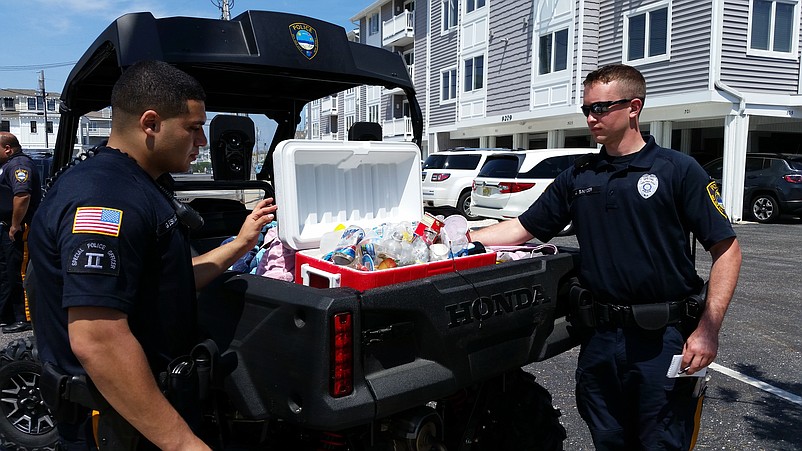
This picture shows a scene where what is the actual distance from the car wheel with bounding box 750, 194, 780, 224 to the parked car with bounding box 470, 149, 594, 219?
17.4 feet

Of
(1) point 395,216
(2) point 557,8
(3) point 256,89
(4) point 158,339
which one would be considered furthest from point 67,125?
(2) point 557,8

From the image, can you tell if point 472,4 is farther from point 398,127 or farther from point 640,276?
point 640,276

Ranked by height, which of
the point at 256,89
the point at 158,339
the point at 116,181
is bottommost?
the point at 158,339

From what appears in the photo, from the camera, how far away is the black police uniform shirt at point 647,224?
8.49 feet

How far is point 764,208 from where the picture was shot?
14961 millimetres

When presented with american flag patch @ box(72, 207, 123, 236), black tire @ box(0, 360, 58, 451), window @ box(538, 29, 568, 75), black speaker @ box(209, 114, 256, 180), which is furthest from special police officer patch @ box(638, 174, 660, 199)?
window @ box(538, 29, 568, 75)

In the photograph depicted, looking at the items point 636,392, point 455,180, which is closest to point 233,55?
point 636,392

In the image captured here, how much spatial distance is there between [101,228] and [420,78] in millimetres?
29410

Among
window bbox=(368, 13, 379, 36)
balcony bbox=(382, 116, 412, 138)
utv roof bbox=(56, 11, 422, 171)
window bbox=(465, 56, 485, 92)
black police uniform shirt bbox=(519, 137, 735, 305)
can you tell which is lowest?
black police uniform shirt bbox=(519, 137, 735, 305)

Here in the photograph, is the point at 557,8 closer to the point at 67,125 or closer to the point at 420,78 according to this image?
the point at 420,78

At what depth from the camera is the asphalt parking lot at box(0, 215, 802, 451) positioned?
12.3 ft

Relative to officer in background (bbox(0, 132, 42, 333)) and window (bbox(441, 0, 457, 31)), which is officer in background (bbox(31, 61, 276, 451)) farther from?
window (bbox(441, 0, 457, 31))

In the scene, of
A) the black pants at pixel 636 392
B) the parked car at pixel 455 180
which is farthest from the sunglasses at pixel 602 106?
the parked car at pixel 455 180

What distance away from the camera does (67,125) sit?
11.3 ft
